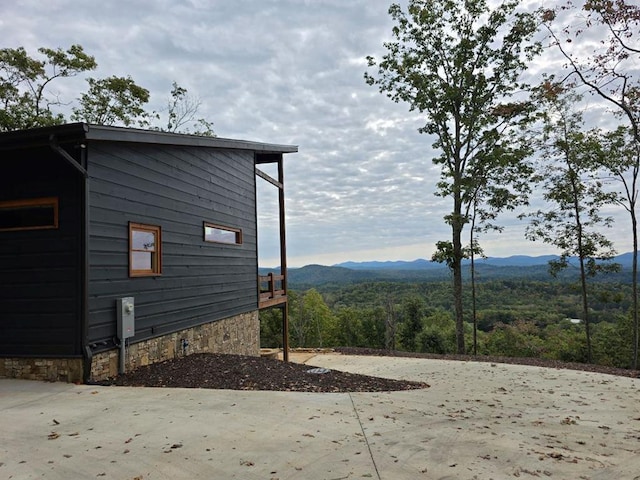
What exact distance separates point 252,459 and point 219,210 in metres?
7.09

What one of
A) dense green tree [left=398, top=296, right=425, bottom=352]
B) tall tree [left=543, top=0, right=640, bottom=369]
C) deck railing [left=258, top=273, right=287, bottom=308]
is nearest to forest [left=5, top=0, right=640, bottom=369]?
tall tree [left=543, top=0, right=640, bottom=369]

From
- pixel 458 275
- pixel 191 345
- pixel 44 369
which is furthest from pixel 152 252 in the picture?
pixel 458 275

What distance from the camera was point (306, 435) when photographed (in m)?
3.61

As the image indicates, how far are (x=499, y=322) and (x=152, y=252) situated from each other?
1861 cm

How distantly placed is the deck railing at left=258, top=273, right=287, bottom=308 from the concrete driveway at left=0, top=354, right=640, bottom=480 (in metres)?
6.50

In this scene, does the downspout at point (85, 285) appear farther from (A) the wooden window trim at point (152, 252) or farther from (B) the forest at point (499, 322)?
(B) the forest at point (499, 322)

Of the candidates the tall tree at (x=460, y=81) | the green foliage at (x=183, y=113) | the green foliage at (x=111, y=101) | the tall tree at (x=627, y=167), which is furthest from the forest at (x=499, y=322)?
the green foliage at (x=111, y=101)

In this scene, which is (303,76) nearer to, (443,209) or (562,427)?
(443,209)

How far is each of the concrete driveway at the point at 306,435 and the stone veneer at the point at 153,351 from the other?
24 centimetres

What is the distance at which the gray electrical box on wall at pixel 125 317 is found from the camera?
19.3ft

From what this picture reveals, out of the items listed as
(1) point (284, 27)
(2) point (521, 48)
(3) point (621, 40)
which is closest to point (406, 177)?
(2) point (521, 48)

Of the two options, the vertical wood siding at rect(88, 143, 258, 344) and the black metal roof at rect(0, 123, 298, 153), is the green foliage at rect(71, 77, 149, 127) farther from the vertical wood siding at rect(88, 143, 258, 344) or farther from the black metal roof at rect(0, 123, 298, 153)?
the black metal roof at rect(0, 123, 298, 153)

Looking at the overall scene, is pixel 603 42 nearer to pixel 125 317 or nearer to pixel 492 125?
pixel 492 125

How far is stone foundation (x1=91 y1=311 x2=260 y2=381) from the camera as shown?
19.0 feet
